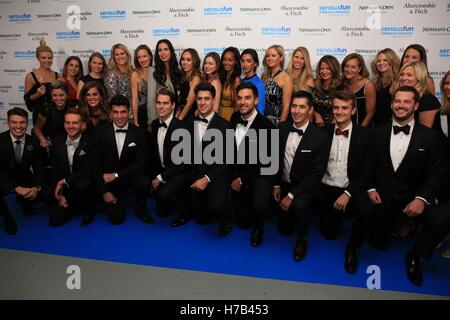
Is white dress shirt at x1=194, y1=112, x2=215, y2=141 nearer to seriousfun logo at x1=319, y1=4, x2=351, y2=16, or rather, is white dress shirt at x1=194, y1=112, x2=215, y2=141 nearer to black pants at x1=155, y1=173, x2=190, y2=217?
black pants at x1=155, y1=173, x2=190, y2=217

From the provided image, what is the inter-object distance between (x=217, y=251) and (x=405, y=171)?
1822mm

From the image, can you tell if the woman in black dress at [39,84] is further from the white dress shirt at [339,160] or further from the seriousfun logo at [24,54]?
the white dress shirt at [339,160]

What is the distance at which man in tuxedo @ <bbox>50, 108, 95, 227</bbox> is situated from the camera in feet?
12.5

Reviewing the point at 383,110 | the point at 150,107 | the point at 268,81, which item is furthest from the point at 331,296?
the point at 150,107

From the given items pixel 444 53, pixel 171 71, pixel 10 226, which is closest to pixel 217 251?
pixel 10 226

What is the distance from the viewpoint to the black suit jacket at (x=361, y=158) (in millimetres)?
3193

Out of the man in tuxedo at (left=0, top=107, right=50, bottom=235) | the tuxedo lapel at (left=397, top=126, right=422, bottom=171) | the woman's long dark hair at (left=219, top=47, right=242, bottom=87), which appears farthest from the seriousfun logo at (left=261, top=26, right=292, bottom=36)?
the man in tuxedo at (left=0, top=107, right=50, bottom=235)

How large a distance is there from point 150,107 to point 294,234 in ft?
8.23

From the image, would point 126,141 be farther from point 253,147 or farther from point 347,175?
point 347,175

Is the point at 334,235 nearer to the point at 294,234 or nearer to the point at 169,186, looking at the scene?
the point at 294,234

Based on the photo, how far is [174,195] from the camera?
379cm

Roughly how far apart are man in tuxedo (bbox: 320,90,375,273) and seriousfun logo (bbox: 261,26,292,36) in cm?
242

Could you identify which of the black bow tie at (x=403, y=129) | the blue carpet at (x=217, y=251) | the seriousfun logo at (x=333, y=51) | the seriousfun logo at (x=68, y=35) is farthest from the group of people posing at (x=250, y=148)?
the seriousfun logo at (x=68, y=35)
